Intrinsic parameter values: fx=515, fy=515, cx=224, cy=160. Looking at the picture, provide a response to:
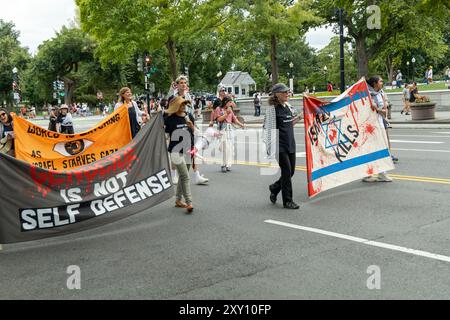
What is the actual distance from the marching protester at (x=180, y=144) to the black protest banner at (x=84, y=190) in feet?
0.74

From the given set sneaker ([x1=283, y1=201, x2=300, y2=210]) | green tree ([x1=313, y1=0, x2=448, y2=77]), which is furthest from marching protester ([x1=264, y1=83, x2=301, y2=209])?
green tree ([x1=313, y1=0, x2=448, y2=77])

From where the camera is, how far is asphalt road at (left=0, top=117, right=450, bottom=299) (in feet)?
15.4

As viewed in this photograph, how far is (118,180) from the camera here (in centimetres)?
734

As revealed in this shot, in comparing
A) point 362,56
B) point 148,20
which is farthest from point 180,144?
point 362,56

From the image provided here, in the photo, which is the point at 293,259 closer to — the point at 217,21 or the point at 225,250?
the point at 225,250

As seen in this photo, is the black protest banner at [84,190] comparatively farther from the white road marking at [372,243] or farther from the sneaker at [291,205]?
the white road marking at [372,243]

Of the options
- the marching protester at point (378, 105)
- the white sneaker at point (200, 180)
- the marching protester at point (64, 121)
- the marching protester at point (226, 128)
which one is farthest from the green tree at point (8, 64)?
the marching protester at point (378, 105)

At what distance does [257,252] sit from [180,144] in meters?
3.03

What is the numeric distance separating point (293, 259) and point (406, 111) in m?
24.5

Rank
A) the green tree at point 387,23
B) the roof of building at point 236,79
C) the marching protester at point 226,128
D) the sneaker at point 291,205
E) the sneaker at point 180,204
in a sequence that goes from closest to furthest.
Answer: the sneaker at point 291,205
the sneaker at point 180,204
the marching protester at point 226,128
the green tree at point 387,23
the roof of building at point 236,79

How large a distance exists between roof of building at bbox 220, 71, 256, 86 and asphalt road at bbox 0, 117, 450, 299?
289 feet

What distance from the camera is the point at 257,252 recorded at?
577cm

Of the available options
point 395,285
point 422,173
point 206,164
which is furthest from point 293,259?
point 206,164

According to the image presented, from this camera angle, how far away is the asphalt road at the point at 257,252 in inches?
185
